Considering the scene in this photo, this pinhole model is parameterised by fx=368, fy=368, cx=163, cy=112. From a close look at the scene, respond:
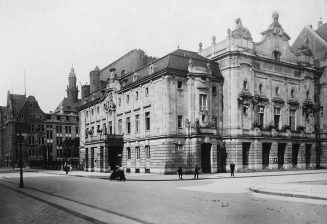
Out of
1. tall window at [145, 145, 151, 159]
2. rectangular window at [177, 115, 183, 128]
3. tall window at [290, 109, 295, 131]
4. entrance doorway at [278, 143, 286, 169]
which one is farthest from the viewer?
tall window at [290, 109, 295, 131]

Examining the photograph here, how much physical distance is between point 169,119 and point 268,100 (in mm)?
16738

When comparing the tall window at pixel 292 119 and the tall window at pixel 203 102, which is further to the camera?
the tall window at pixel 292 119

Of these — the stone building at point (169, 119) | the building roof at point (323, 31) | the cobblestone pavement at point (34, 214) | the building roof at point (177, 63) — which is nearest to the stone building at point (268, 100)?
the stone building at point (169, 119)

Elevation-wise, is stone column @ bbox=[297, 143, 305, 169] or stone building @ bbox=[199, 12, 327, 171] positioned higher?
stone building @ bbox=[199, 12, 327, 171]

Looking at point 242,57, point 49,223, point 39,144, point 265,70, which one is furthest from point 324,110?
point 39,144

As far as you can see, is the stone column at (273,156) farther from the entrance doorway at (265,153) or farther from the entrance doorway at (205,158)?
the entrance doorway at (205,158)

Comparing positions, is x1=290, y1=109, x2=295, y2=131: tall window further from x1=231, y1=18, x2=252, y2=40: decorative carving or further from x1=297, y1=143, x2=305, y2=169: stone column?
x1=231, y1=18, x2=252, y2=40: decorative carving

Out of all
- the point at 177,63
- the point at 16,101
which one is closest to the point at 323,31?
the point at 177,63

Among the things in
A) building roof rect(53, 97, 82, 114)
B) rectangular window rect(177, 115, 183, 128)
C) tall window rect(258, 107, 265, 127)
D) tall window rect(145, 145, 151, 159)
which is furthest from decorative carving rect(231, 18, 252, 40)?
building roof rect(53, 97, 82, 114)

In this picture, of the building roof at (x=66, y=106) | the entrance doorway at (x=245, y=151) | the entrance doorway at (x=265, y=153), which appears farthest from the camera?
the building roof at (x=66, y=106)

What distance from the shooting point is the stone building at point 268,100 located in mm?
49062

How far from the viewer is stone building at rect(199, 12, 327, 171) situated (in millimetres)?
49062

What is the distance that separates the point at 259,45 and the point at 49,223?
4644cm

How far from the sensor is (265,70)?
53.0 metres
